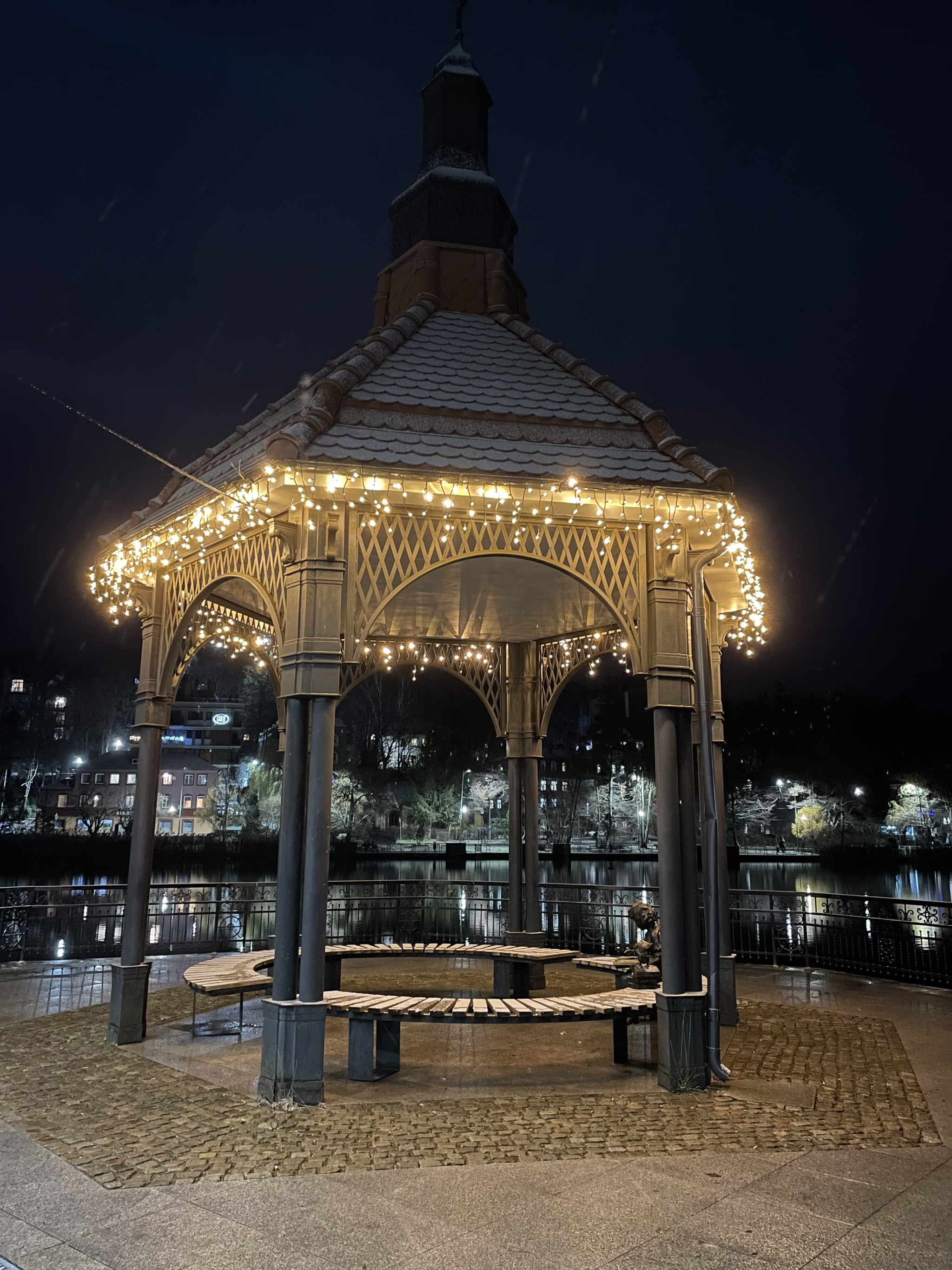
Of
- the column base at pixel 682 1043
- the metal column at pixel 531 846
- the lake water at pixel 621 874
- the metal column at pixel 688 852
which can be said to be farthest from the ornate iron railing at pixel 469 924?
the lake water at pixel 621 874

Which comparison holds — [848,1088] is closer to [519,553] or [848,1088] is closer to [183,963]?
[519,553]

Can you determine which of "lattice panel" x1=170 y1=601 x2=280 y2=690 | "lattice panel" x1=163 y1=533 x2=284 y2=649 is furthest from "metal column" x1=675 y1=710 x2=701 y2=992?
"lattice panel" x1=170 y1=601 x2=280 y2=690

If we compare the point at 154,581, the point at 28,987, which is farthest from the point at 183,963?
the point at 154,581

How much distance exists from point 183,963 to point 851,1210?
31.9ft

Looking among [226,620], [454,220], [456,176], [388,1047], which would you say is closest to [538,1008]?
[388,1047]

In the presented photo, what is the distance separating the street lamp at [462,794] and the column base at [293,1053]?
5028 cm

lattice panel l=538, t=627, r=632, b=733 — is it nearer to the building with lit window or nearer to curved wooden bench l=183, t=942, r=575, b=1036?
curved wooden bench l=183, t=942, r=575, b=1036

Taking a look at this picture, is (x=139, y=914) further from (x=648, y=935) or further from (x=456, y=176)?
(x=456, y=176)

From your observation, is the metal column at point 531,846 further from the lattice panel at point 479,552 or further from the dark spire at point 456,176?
the dark spire at point 456,176

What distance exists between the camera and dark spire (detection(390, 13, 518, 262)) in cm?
1096

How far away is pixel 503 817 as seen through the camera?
65.9 metres

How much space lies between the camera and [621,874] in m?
43.9

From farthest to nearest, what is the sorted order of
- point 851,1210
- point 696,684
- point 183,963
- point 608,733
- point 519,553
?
1. point 608,733
2. point 183,963
3. point 696,684
4. point 519,553
5. point 851,1210

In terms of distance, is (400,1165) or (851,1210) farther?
(400,1165)
